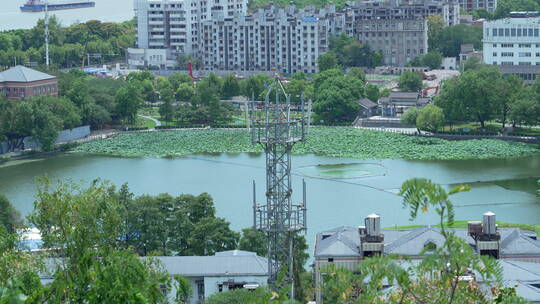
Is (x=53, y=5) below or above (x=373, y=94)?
above

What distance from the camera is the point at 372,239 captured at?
42.7ft

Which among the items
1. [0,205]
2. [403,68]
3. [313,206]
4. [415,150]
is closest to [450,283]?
[0,205]

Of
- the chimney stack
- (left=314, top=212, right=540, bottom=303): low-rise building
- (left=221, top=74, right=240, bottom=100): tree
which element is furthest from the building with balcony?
the chimney stack

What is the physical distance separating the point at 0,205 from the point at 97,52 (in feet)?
97.3

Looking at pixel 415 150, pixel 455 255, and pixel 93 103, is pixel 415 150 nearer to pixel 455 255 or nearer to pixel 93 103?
pixel 93 103

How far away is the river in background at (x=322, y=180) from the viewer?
67.4 feet

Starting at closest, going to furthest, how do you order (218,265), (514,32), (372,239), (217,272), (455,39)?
1. (372,239)
2. (217,272)
3. (218,265)
4. (514,32)
5. (455,39)

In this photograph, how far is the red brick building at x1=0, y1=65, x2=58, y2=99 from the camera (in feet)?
106

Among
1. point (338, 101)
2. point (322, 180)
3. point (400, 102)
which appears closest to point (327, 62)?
point (400, 102)

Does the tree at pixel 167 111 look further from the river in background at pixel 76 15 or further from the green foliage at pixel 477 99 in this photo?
the river in background at pixel 76 15

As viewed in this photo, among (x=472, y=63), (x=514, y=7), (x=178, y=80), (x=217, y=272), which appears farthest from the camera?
(x=514, y=7)

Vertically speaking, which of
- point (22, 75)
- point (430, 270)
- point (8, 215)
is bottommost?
point (8, 215)

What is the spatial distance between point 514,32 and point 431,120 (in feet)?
26.6

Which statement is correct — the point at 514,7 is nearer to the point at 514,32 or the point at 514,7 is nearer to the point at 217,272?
the point at 514,32
